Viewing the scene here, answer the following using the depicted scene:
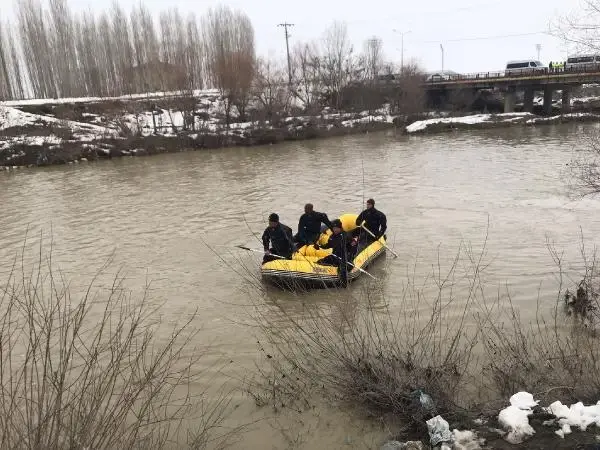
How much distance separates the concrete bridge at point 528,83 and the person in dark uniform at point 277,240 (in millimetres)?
32725

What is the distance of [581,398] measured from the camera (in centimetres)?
442

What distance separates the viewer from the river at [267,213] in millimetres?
8969

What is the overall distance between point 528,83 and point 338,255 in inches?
1624

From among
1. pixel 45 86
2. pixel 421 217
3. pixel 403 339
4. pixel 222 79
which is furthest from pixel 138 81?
pixel 403 339

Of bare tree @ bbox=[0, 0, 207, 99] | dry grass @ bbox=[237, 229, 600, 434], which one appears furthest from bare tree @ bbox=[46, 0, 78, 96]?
dry grass @ bbox=[237, 229, 600, 434]

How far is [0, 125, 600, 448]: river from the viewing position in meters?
8.97

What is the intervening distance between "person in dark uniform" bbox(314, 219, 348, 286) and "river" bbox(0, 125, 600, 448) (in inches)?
24.8

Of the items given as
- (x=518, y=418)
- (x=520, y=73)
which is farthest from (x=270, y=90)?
(x=518, y=418)

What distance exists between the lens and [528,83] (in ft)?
140

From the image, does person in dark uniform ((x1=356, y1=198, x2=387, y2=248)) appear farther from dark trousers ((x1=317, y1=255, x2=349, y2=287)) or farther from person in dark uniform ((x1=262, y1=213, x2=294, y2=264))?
person in dark uniform ((x1=262, y1=213, x2=294, y2=264))

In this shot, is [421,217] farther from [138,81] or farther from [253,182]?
[138,81]

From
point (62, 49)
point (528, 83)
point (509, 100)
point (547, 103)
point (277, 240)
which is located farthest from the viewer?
point (62, 49)

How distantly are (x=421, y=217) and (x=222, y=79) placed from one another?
32.0 metres

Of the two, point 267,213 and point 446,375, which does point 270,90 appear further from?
point 446,375
